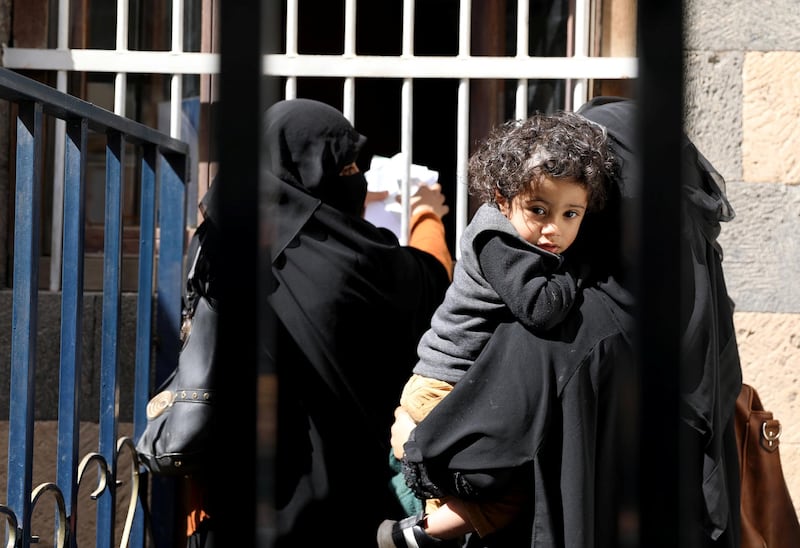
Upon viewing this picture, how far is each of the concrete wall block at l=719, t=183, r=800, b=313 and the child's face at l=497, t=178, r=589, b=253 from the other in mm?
1261

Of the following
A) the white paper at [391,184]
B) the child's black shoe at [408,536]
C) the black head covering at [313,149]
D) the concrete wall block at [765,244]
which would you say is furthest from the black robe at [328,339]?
the concrete wall block at [765,244]

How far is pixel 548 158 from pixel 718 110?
1360mm

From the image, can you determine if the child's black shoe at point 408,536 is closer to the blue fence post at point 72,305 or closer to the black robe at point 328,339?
the black robe at point 328,339

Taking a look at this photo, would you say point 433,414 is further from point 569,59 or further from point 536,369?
point 569,59

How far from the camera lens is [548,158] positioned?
2.26m

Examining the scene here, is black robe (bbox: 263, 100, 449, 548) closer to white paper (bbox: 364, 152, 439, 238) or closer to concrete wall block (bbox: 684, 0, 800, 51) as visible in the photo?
white paper (bbox: 364, 152, 439, 238)

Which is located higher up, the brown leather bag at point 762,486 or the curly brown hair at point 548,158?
the curly brown hair at point 548,158

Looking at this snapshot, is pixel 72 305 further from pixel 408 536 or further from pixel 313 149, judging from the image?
pixel 408 536

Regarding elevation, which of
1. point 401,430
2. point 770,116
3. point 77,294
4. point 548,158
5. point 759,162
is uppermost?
point 770,116

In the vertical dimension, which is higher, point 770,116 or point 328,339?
point 770,116

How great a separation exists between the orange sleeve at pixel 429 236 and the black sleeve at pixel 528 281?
83 centimetres

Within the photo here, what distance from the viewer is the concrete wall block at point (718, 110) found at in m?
3.37

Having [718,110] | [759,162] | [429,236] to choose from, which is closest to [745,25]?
[718,110]

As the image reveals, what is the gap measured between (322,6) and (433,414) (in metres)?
3.57
